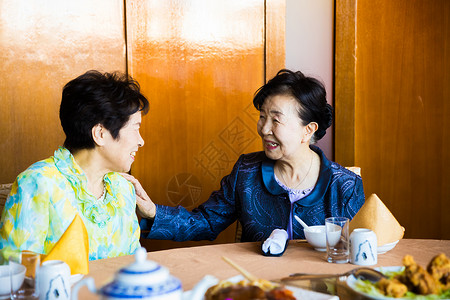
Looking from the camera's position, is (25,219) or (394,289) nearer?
(394,289)

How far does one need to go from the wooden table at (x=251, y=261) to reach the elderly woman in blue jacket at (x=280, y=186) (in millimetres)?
380

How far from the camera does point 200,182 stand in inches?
122

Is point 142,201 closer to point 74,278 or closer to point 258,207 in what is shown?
point 258,207

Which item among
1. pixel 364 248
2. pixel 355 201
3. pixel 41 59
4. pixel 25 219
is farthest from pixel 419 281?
pixel 41 59

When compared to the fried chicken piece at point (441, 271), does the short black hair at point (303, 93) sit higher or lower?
higher

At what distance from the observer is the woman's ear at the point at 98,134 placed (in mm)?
1958

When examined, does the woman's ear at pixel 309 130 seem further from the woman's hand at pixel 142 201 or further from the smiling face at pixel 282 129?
the woman's hand at pixel 142 201

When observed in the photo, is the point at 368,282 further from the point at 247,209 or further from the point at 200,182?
the point at 200,182

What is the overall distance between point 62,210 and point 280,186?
96 cm

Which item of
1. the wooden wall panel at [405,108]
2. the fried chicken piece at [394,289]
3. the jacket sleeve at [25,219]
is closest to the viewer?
the fried chicken piece at [394,289]

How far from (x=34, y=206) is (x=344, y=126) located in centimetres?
202

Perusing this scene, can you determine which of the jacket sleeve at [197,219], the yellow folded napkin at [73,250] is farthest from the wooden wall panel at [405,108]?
the yellow folded napkin at [73,250]

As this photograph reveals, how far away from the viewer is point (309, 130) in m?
2.38

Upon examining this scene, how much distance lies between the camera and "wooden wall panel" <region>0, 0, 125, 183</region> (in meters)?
2.70
